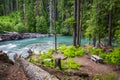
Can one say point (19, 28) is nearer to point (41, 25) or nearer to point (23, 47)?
point (41, 25)

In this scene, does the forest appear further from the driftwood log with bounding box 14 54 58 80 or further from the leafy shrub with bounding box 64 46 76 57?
the driftwood log with bounding box 14 54 58 80

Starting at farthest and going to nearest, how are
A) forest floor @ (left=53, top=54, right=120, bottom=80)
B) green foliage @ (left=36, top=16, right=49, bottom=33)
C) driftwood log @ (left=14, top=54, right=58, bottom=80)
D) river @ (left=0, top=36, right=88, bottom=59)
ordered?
1. green foliage @ (left=36, top=16, right=49, bottom=33)
2. river @ (left=0, top=36, right=88, bottom=59)
3. forest floor @ (left=53, top=54, right=120, bottom=80)
4. driftwood log @ (left=14, top=54, right=58, bottom=80)

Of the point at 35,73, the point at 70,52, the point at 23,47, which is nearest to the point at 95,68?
the point at 70,52

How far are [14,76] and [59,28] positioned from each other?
3622 centimetres

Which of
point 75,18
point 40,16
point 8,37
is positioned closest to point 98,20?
point 75,18

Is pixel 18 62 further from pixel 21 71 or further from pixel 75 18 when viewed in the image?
pixel 75 18

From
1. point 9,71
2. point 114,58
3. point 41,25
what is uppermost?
point 41,25

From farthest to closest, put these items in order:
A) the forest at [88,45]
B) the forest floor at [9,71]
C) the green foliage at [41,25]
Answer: the green foliage at [41,25] → the forest at [88,45] → the forest floor at [9,71]

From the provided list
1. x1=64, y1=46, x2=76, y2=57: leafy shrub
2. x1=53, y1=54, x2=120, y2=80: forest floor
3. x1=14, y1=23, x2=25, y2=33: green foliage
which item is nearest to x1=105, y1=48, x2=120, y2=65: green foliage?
x1=53, y1=54, x2=120, y2=80: forest floor

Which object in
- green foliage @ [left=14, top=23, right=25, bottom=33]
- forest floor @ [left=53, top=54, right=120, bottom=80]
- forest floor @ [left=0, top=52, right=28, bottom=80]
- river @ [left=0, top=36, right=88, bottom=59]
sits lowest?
forest floor @ [left=53, top=54, right=120, bottom=80]

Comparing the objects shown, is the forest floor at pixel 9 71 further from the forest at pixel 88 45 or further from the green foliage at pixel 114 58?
the green foliage at pixel 114 58

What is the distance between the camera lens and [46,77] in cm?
787

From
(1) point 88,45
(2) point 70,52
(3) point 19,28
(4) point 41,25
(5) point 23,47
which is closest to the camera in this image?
(2) point 70,52

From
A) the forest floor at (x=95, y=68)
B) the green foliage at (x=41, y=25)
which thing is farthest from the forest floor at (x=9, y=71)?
the green foliage at (x=41, y=25)
